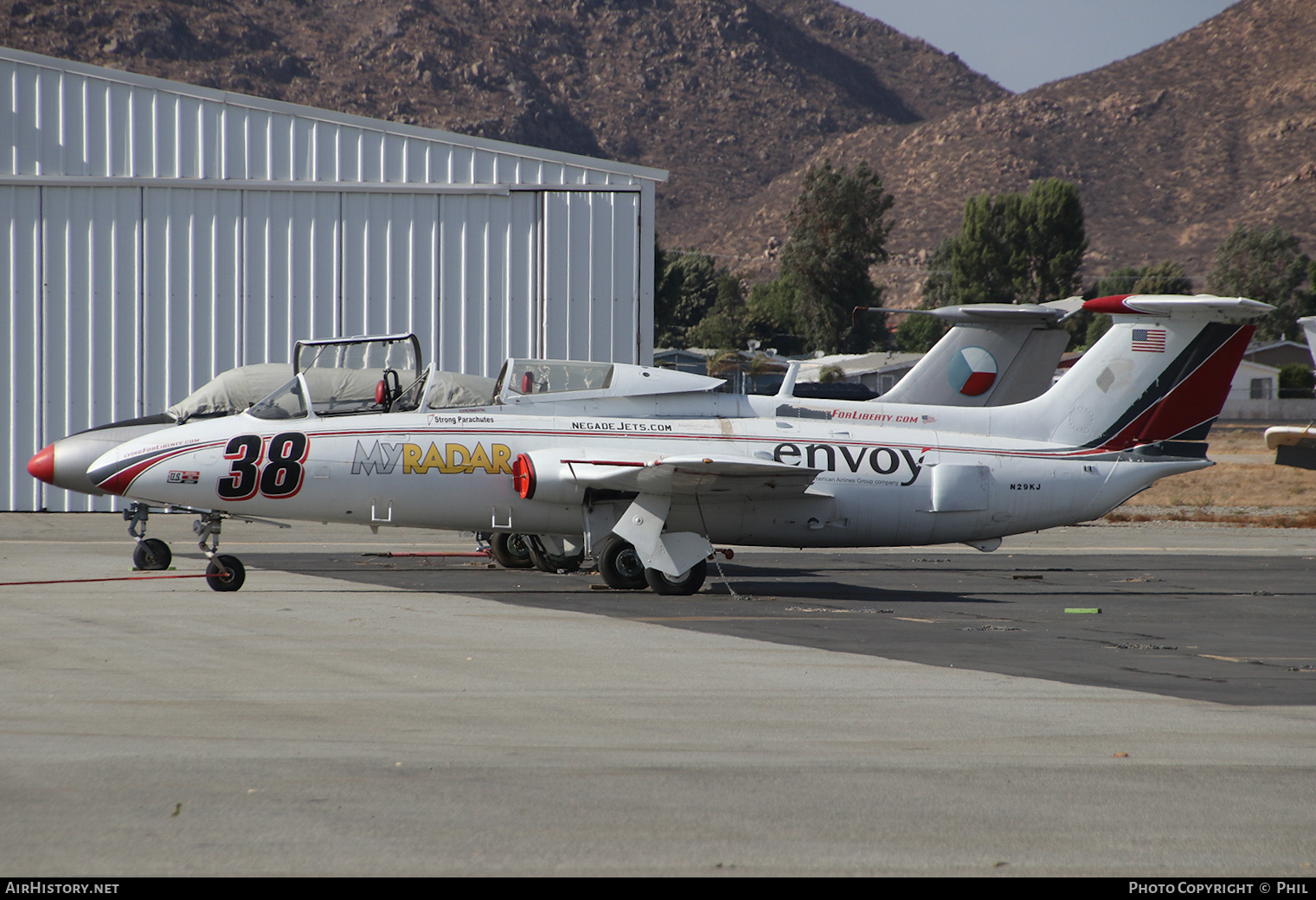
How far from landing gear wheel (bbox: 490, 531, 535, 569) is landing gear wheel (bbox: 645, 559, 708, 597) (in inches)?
127

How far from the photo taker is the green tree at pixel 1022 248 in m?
84.7

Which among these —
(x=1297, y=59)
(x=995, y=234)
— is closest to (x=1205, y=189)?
(x=1297, y=59)

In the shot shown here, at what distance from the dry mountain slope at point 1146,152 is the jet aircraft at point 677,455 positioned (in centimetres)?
13161

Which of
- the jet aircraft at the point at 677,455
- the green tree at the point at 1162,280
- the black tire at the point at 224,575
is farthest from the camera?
the green tree at the point at 1162,280

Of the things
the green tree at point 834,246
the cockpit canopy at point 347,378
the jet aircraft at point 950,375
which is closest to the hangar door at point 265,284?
the jet aircraft at point 950,375

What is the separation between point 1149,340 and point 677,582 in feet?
21.5

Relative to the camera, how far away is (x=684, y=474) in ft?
41.7

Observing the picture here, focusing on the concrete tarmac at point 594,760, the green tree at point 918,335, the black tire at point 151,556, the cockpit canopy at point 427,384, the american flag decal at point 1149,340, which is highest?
the green tree at point 918,335

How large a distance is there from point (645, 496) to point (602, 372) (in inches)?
→ 67.0

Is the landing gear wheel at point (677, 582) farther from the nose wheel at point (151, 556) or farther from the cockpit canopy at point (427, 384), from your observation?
the nose wheel at point (151, 556)

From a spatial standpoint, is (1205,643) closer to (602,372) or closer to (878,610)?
(878,610)

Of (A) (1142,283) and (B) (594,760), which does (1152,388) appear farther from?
(A) (1142,283)

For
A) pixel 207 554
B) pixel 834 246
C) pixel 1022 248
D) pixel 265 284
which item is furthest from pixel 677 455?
pixel 1022 248

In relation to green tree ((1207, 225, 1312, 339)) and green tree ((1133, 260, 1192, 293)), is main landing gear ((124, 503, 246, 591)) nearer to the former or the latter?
green tree ((1133, 260, 1192, 293))
